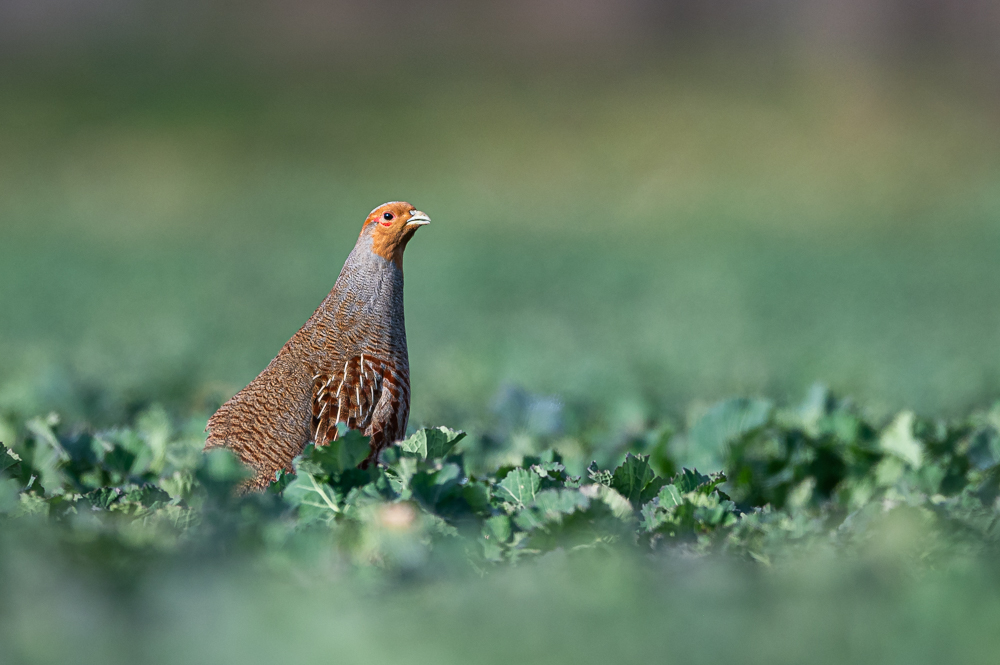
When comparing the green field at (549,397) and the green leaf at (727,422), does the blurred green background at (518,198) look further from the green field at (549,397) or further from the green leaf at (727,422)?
the green leaf at (727,422)

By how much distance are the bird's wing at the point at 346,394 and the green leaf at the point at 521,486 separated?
2.22ft

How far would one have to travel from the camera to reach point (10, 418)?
412 centimetres

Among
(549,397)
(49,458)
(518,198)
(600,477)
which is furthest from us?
(518,198)

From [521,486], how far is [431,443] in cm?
27

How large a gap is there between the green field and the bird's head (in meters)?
0.78

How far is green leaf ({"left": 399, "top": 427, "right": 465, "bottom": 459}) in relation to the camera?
3.08 metres

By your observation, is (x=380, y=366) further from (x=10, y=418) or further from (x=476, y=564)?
(x=10, y=418)

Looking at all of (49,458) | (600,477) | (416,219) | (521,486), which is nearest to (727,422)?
(600,477)

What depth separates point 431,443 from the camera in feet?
10.2

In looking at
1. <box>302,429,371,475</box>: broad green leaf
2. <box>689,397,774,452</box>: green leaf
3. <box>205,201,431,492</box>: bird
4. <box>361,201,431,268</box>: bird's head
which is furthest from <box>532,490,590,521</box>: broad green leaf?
<box>361,201,431,268</box>: bird's head

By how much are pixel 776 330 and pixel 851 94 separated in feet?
59.4

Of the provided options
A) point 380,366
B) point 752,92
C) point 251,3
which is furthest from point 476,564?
point 251,3

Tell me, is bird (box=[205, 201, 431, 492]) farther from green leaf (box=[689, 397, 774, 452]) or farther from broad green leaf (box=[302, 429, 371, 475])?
green leaf (box=[689, 397, 774, 452])

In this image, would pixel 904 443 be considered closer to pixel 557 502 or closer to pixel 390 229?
pixel 557 502
